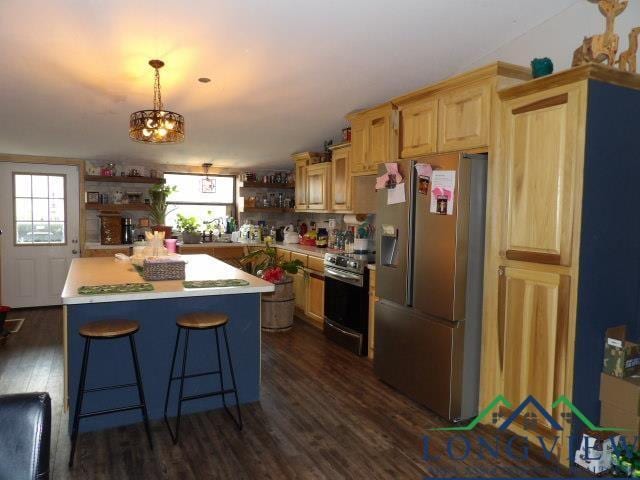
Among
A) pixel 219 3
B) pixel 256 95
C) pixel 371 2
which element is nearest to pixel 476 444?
pixel 371 2

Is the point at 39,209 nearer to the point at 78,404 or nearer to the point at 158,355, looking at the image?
the point at 158,355

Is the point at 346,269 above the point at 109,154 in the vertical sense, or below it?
below

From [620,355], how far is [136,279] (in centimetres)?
296

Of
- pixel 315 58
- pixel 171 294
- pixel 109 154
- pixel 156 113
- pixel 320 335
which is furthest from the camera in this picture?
pixel 109 154

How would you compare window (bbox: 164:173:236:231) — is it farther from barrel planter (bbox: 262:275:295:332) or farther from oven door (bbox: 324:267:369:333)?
oven door (bbox: 324:267:369:333)

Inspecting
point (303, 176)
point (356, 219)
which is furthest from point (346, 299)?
point (303, 176)

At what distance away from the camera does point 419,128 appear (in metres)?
3.40

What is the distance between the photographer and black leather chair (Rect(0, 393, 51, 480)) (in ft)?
4.21

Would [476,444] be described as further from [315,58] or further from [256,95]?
[256,95]

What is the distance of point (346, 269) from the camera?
4.36 m

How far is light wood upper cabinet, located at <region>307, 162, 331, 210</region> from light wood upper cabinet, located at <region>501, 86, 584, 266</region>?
2.95m

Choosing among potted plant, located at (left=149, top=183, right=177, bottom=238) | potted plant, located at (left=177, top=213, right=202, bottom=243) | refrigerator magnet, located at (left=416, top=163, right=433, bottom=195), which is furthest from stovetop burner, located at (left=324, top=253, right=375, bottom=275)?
potted plant, located at (left=149, top=183, right=177, bottom=238)

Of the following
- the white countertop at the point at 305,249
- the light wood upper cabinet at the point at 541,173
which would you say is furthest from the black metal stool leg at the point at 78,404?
the white countertop at the point at 305,249

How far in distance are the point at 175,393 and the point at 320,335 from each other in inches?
83.3
